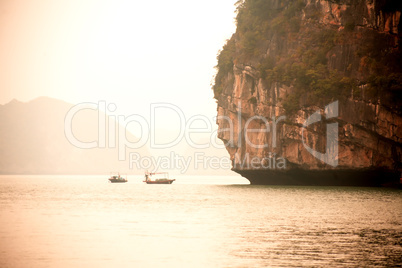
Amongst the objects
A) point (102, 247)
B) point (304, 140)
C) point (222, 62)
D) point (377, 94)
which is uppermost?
point (222, 62)

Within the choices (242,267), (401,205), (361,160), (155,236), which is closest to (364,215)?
(401,205)

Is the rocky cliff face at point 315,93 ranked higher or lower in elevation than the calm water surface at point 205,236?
higher

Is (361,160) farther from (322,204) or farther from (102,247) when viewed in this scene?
(102,247)

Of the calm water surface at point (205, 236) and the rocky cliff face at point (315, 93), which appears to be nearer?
the calm water surface at point (205, 236)

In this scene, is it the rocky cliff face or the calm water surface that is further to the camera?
the rocky cliff face

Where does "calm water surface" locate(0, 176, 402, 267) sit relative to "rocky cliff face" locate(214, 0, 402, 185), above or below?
below

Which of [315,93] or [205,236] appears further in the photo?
[315,93]

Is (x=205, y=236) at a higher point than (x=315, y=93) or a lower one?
lower

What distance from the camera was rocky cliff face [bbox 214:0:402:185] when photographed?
6494cm

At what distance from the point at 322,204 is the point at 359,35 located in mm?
29886

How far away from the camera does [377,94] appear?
210ft

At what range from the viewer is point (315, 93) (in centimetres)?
6738

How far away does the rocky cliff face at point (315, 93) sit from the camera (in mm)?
64938

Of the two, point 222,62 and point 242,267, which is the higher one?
point 222,62
